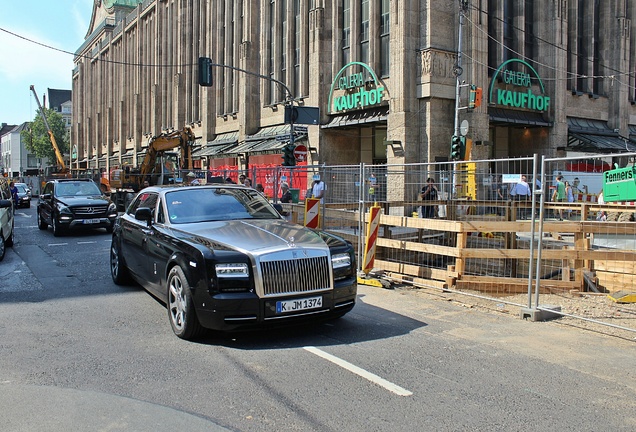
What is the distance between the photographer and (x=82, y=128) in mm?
89438

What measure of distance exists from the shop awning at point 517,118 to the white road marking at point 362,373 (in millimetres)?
25568

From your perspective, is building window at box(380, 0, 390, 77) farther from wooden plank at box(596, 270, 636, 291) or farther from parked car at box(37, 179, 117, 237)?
wooden plank at box(596, 270, 636, 291)

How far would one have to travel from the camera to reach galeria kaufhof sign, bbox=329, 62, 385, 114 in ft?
91.4

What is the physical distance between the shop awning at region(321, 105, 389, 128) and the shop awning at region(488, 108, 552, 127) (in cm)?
571

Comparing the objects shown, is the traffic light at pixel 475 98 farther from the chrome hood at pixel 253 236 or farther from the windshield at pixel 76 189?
the chrome hood at pixel 253 236

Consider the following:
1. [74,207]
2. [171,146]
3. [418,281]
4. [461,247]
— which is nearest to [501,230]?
[461,247]

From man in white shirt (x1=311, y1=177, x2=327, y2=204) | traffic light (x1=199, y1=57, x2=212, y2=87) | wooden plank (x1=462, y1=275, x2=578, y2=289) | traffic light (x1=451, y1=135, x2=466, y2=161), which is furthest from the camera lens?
traffic light (x1=451, y1=135, x2=466, y2=161)

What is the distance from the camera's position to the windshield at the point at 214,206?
727cm

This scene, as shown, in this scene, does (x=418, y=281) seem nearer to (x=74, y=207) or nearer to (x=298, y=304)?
(x=298, y=304)

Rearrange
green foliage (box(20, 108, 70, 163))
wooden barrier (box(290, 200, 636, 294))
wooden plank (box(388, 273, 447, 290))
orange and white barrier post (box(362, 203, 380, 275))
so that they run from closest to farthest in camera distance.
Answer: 1. wooden barrier (box(290, 200, 636, 294))
2. wooden plank (box(388, 273, 447, 290))
3. orange and white barrier post (box(362, 203, 380, 275))
4. green foliage (box(20, 108, 70, 163))

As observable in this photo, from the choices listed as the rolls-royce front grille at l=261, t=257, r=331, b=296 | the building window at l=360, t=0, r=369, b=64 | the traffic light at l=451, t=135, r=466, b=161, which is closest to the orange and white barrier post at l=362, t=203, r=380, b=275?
the rolls-royce front grille at l=261, t=257, r=331, b=296

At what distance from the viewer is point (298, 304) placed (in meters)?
5.87

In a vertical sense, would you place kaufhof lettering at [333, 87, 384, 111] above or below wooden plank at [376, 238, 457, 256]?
above

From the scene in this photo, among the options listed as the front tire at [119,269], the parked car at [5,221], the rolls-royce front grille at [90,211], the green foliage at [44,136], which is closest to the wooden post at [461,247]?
the front tire at [119,269]
